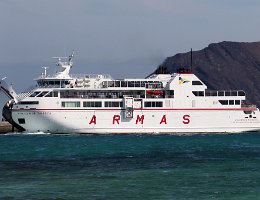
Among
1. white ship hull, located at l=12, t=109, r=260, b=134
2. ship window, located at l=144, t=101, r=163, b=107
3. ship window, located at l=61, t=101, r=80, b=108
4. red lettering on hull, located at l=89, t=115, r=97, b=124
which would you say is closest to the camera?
white ship hull, located at l=12, t=109, r=260, b=134

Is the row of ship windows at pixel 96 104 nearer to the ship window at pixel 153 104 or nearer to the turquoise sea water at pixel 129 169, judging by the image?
the ship window at pixel 153 104

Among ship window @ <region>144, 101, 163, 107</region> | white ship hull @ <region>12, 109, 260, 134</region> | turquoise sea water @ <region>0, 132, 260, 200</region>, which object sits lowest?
turquoise sea water @ <region>0, 132, 260, 200</region>

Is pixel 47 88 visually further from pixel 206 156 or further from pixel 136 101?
pixel 206 156

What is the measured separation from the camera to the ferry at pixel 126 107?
249ft

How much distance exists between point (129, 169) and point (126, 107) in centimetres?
3526

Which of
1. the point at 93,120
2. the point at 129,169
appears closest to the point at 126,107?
the point at 93,120

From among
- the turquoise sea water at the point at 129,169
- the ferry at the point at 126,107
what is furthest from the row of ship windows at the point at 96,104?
the turquoise sea water at the point at 129,169

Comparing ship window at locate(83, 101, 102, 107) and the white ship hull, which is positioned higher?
ship window at locate(83, 101, 102, 107)

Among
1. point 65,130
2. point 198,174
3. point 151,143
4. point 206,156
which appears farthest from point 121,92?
point 198,174

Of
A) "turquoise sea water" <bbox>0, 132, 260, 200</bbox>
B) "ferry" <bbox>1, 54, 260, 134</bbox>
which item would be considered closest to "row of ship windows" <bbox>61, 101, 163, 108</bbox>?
"ferry" <bbox>1, 54, 260, 134</bbox>

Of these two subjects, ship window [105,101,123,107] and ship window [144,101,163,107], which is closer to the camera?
ship window [105,101,123,107]

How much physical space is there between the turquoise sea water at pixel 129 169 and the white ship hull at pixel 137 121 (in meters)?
6.28

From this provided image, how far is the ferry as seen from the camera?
7588 cm

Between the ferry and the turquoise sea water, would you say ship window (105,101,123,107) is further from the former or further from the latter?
the turquoise sea water
